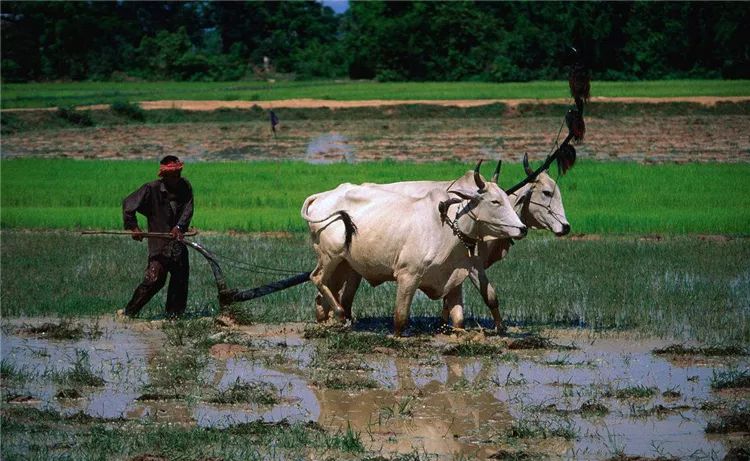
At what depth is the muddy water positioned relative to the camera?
253 inches

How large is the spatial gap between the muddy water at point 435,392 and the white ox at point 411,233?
1.54 feet

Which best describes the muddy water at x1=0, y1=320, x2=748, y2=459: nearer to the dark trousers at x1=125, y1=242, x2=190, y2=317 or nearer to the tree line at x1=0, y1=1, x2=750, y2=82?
the dark trousers at x1=125, y1=242, x2=190, y2=317

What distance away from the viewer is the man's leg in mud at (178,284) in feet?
32.4

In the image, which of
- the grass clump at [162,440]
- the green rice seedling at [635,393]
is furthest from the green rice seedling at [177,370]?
A: the green rice seedling at [635,393]

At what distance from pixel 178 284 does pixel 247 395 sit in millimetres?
2857

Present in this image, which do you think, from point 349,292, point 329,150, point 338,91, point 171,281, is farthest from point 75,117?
point 349,292

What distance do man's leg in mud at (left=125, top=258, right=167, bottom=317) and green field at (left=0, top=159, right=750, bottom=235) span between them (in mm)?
5018

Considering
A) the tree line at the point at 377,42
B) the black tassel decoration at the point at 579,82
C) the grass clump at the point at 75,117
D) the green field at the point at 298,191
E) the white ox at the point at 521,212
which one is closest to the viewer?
the white ox at the point at 521,212

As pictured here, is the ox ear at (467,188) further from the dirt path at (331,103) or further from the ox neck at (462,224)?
the dirt path at (331,103)

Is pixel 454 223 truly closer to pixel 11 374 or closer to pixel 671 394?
pixel 671 394

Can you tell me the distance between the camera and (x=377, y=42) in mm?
45375

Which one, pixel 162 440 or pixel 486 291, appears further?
pixel 486 291

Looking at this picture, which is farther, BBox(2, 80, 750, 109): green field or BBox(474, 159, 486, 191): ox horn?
BBox(2, 80, 750, 109): green field

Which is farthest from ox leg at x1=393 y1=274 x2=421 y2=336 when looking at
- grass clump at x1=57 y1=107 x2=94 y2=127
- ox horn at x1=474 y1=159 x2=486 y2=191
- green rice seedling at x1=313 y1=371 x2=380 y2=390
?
grass clump at x1=57 y1=107 x2=94 y2=127
